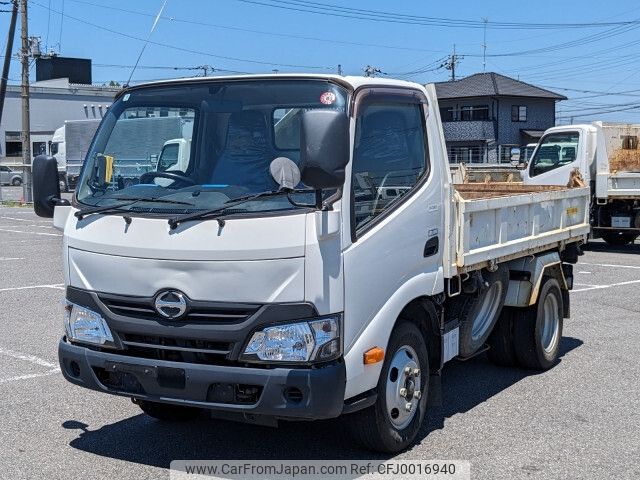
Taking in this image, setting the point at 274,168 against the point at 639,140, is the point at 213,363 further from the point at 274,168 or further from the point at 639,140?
the point at 639,140

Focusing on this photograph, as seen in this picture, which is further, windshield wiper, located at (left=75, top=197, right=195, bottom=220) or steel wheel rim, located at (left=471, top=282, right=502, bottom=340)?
steel wheel rim, located at (left=471, top=282, right=502, bottom=340)

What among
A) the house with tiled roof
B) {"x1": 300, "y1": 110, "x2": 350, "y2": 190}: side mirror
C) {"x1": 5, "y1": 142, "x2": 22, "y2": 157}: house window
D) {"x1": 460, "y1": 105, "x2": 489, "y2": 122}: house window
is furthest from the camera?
{"x1": 460, "y1": 105, "x2": 489, "y2": 122}: house window

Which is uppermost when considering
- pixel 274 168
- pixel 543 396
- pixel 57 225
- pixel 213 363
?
pixel 274 168

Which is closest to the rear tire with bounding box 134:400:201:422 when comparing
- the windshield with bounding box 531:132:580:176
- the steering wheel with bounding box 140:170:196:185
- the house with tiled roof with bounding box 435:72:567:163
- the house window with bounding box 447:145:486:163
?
the steering wheel with bounding box 140:170:196:185

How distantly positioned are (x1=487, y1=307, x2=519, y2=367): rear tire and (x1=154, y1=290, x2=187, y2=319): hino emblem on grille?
12.4 ft

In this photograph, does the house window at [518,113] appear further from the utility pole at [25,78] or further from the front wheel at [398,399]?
the front wheel at [398,399]

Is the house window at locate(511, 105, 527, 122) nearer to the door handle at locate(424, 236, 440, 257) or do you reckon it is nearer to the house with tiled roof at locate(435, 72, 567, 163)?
the house with tiled roof at locate(435, 72, 567, 163)

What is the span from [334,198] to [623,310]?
748cm

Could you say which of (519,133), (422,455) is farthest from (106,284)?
(519,133)

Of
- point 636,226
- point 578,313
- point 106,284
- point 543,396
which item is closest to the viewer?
point 106,284

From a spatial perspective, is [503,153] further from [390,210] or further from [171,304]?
[171,304]

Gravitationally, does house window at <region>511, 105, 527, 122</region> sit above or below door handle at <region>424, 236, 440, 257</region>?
above

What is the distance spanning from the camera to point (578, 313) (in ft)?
35.5

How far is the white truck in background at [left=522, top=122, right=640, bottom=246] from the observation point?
17766 millimetres
